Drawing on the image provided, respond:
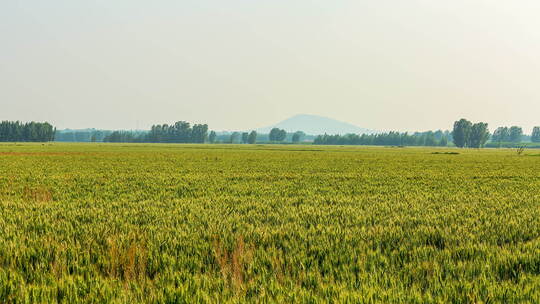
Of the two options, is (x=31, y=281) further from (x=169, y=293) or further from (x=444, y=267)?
(x=444, y=267)

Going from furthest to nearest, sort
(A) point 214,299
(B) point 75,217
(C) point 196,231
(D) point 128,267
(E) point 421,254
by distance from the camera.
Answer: (B) point 75,217, (C) point 196,231, (E) point 421,254, (D) point 128,267, (A) point 214,299

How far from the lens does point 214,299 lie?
5.32m

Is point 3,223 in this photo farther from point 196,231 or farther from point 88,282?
point 88,282

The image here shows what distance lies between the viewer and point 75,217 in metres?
11.3

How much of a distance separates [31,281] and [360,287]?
186 inches

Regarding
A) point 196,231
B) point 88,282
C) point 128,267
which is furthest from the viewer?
point 196,231

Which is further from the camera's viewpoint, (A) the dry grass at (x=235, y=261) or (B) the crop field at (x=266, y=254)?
(A) the dry grass at (x=235, y=261)

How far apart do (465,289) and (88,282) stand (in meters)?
5.11

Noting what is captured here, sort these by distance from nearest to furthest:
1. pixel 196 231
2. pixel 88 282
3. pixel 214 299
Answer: pixel 214 299 → pixel 88 282 → pixel 196 231

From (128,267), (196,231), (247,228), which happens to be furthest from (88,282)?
(247,228)

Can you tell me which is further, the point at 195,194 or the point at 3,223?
the point at 195,194

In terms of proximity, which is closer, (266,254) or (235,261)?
(235,261)

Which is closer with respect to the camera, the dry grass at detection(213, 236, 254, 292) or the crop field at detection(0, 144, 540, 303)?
the crop field at detection(0, 144, 540, 303)

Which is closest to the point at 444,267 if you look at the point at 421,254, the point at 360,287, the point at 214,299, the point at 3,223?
the point at 421,254
